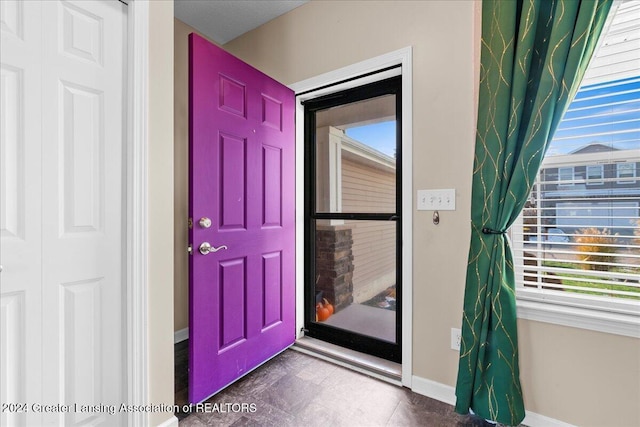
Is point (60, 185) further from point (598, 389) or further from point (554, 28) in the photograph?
point (598, 389)

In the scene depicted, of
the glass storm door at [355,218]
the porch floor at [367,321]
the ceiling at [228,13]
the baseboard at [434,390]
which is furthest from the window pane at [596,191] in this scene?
the ceiling at [228,13]

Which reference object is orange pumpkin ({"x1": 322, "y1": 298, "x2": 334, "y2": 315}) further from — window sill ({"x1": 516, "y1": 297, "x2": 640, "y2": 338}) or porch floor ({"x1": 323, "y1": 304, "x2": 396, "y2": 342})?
window sill ({"x1": 516, "y1": 297, "x2": 640, "y2": 338})

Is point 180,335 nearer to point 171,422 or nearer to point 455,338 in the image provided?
point 171,422

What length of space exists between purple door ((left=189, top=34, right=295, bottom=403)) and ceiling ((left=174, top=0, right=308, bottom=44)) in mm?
669

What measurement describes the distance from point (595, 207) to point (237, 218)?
185 cm

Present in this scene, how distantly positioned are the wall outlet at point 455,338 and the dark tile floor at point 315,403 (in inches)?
12.7

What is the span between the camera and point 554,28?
4.18 feet

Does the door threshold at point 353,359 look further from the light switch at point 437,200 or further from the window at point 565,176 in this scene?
the window at point 565,176

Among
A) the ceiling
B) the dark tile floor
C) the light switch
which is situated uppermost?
the ceiling

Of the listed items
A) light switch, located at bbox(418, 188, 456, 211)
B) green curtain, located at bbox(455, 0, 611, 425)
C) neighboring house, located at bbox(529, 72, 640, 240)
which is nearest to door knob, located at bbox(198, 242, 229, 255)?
light switch, located at bbox(418, 188, 456, 211)

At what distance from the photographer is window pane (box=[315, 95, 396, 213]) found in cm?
207

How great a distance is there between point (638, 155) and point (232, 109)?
202 centimetres

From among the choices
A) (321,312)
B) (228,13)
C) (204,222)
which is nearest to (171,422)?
(204,222)

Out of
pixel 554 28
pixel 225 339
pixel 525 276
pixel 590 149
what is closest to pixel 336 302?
pixel 225 339
